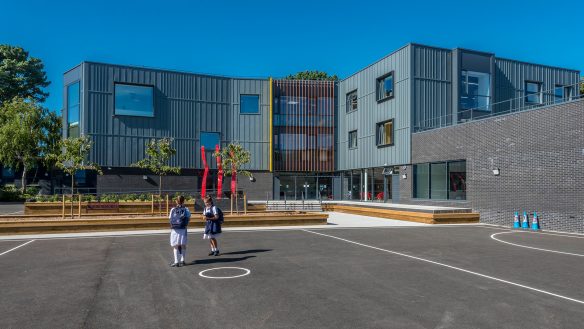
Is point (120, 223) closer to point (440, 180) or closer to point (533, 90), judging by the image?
point (440, 180)

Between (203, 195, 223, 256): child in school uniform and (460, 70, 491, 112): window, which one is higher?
(460, 70, 491, 112): window

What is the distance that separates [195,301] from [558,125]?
60.4ft

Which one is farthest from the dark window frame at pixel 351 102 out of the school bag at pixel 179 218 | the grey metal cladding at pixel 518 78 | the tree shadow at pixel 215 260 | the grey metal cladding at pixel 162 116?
the school bag at pixel 179 218

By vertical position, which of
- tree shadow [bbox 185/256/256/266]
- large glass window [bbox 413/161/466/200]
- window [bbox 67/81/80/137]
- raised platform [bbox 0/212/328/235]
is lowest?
tree shadow [bbox 185/256/256/266]

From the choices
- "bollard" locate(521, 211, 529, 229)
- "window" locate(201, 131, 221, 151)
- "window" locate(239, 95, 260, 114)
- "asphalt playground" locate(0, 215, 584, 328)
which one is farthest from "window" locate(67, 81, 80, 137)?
"bollard" locate(521, 211, 529, 229)

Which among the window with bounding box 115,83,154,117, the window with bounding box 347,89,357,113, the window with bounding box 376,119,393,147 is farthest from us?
the window with bounding box 347,89,357,113

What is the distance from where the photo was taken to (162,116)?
37.3 meters

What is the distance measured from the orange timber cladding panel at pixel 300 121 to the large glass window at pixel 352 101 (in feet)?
7.30

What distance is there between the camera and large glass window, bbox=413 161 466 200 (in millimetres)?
25578

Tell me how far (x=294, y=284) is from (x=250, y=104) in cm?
3291

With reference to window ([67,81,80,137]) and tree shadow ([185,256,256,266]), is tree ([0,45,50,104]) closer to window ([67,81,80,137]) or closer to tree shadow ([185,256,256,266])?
window ([67,81,80,137])

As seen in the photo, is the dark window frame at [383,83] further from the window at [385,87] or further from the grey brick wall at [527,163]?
the grey brick wall at [527,163]

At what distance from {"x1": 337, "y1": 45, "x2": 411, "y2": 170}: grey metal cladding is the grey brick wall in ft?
14.5

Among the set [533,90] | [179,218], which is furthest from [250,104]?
[179,218]
